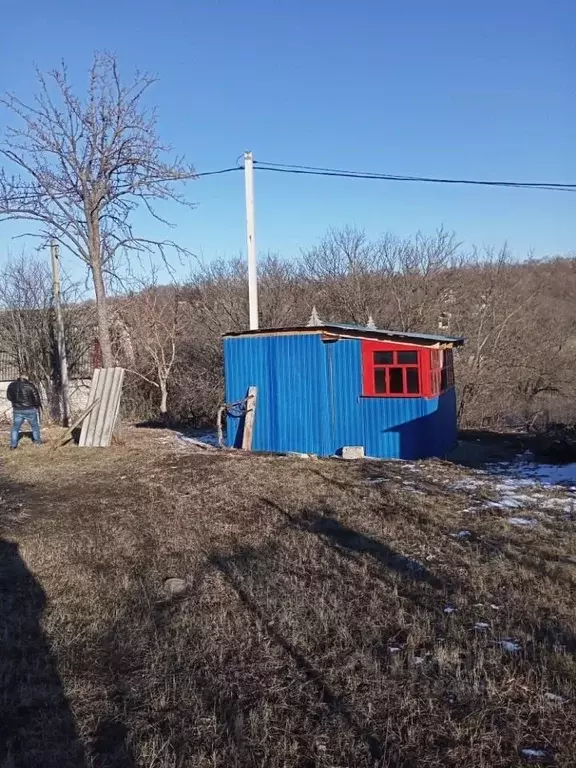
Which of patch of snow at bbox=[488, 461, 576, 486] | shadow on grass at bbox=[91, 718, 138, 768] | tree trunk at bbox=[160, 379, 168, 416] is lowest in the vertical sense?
patch of snow at bbox=[488, 461, 576, 486]

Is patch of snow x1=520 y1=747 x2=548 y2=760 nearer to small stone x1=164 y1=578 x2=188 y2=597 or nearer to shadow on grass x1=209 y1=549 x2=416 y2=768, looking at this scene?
shadow on grass x1=209 y1=549 x2=416 y2=768

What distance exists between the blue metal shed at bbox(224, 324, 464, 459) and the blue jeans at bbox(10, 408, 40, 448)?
420 centimetres

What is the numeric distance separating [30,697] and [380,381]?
1066 cm

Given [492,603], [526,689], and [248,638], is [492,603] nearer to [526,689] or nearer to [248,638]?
[526,689]

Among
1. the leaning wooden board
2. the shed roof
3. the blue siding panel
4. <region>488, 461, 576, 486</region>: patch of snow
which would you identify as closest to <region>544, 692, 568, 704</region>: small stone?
<region>488, 461, 576, 486</region>: patch of snow

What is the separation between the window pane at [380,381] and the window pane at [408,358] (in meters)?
0.42

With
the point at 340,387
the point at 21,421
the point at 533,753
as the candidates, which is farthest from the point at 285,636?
the point at 21,421

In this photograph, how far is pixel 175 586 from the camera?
520 centimetres

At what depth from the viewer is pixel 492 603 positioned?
469 centimetres

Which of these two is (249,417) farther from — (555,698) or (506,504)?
(555,698)

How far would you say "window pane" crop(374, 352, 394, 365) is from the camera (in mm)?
13422

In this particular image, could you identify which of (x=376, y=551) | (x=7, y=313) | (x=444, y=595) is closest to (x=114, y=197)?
(x=376, y=551)

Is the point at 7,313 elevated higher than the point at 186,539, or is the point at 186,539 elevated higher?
the point at 7,313

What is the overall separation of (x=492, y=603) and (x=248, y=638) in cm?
178
